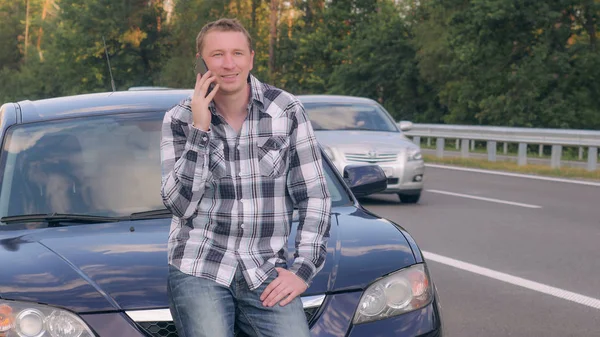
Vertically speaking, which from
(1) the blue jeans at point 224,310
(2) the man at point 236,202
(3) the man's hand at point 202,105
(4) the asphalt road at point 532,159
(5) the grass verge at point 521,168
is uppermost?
(3) the man's hand at point 202,105

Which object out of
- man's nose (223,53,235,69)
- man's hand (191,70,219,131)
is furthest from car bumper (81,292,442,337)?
man's nose (223,53,235,69)

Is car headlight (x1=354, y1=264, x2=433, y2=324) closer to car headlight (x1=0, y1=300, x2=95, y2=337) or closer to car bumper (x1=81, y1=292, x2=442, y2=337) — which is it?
car bumper (x1=81, y1=292, x2=442, y2=337)

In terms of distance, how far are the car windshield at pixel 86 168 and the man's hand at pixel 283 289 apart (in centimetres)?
150

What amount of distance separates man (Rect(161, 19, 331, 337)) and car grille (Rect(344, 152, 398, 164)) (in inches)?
447

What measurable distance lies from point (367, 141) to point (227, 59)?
11.8m

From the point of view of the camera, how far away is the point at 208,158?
3102mm

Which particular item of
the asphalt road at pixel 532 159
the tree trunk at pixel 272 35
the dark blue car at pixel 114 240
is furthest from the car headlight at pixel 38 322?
the tree trunk at pixel 272 35

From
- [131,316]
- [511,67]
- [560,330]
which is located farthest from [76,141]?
[511,67]

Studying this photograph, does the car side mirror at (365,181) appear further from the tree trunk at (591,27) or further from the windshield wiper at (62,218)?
the tree trunk at (591,27)

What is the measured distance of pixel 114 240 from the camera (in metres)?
4.09

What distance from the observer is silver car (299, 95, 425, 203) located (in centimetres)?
1460

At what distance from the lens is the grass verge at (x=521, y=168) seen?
64.8ft

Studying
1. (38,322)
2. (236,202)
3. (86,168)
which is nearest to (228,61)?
(236,202)

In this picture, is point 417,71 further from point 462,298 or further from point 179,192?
point 179,192
